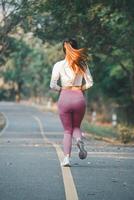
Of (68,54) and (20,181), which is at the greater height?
(68,54)

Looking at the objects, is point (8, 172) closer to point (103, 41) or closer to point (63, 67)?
point (63, 67)

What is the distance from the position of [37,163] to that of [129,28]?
1505 centimetres

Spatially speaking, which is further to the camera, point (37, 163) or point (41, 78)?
point (41, 78)

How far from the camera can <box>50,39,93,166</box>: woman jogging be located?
12.8 meters

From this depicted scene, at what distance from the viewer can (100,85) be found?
55062mm

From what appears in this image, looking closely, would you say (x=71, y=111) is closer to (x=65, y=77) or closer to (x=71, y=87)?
(x=71, y=87)

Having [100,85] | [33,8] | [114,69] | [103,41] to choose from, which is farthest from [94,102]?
[33,8]

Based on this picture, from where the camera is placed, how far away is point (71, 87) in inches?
504

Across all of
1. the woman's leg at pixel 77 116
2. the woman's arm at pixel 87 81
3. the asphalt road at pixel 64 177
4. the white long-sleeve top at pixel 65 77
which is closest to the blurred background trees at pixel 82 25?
the asphalt road at pixel 64 177

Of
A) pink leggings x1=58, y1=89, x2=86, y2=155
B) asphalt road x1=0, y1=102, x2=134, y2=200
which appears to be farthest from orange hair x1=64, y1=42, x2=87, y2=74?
asphalt road x1=0, y1=102, x2=134, y2=200

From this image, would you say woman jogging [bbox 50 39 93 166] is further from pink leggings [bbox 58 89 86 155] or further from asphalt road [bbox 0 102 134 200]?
asphalt road [bbox 0 102 134 200]

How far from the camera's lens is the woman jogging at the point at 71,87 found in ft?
41.9

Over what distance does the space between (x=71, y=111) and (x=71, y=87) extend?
378 mm

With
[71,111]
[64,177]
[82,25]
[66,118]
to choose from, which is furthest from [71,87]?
[82,25]
